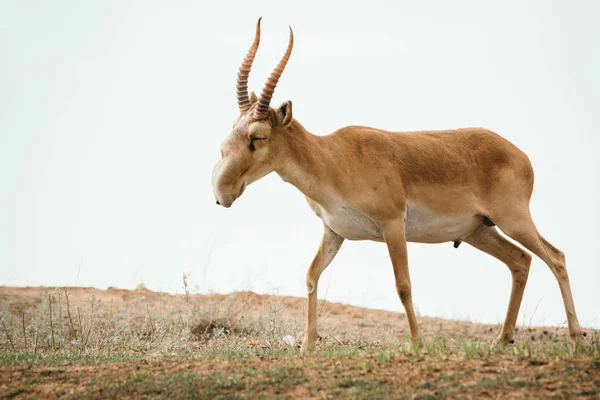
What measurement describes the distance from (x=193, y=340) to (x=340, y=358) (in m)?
5.99

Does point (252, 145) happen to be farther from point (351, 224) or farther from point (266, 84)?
point (351, 224)

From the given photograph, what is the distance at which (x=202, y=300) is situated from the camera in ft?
55.9

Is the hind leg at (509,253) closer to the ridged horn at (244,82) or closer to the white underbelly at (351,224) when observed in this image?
the white underbelly at (351,224)

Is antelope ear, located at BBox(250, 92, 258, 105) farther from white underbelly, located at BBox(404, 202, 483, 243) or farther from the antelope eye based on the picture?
white underbelly, located at BBox(404, 202, 483, 243)

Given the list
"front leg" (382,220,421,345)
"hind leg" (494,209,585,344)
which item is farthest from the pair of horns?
"hind leg" (494,209,585,344)

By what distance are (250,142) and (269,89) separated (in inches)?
22.2

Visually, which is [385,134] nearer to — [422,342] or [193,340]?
[422,342]

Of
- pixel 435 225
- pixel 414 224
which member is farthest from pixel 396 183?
pixel 435 225

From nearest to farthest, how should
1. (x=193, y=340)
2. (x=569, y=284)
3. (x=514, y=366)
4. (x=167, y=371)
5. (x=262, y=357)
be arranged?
(x=514, y=366) → (x=167, y=371) → (x=262, y=357) → (x=569, y=284) → (x=193, y=340)

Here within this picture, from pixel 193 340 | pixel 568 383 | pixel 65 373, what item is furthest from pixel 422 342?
pixel 193 340

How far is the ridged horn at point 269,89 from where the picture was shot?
8.77m

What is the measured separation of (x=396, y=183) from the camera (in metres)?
9.30

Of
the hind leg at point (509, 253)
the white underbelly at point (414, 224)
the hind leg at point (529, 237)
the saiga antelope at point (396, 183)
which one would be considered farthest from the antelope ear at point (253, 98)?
the hind leg at point (509, 253)

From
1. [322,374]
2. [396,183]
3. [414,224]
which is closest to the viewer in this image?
[322,374]
